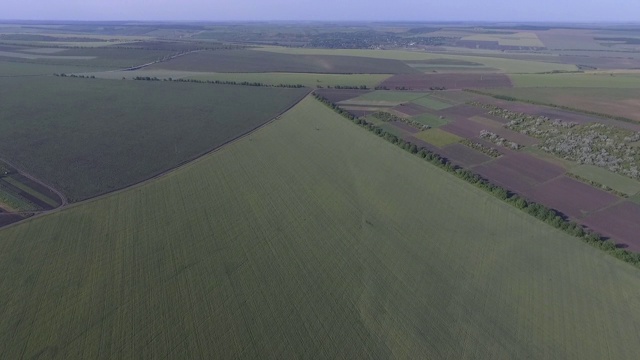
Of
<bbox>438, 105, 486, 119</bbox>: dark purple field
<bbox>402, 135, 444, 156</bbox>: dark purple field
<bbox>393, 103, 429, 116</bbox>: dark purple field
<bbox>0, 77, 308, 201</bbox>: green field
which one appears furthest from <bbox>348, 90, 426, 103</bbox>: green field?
<bbox>402, 135, 444, 156</bbox>: dark purple field

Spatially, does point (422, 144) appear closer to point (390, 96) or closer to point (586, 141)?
point (586, 141)

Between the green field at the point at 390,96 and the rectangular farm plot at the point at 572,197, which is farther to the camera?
the green field at the point at 390,96

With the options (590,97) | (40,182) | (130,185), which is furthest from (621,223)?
(40,182)

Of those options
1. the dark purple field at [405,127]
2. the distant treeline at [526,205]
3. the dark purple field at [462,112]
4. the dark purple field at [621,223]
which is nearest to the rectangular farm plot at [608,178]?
the dark purple field at [621,223]

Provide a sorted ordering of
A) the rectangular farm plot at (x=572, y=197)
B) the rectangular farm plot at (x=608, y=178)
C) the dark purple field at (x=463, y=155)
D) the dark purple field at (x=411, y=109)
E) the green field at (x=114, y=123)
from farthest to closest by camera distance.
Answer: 1. the dark purple field at (x=411, y=109)
2. the dark purple field at (x=463, y=155)
3. the green field at (x=114, y=123)
4. the rectangular farm plot at (x=608, y=178)
5. the rectangular farm plot at (x=572, y=197)

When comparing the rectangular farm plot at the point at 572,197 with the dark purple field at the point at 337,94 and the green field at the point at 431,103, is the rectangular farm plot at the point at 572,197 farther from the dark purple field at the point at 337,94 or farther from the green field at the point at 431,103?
the dark purple field at the point at 337,94

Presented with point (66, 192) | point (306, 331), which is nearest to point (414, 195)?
point (306, 331)
